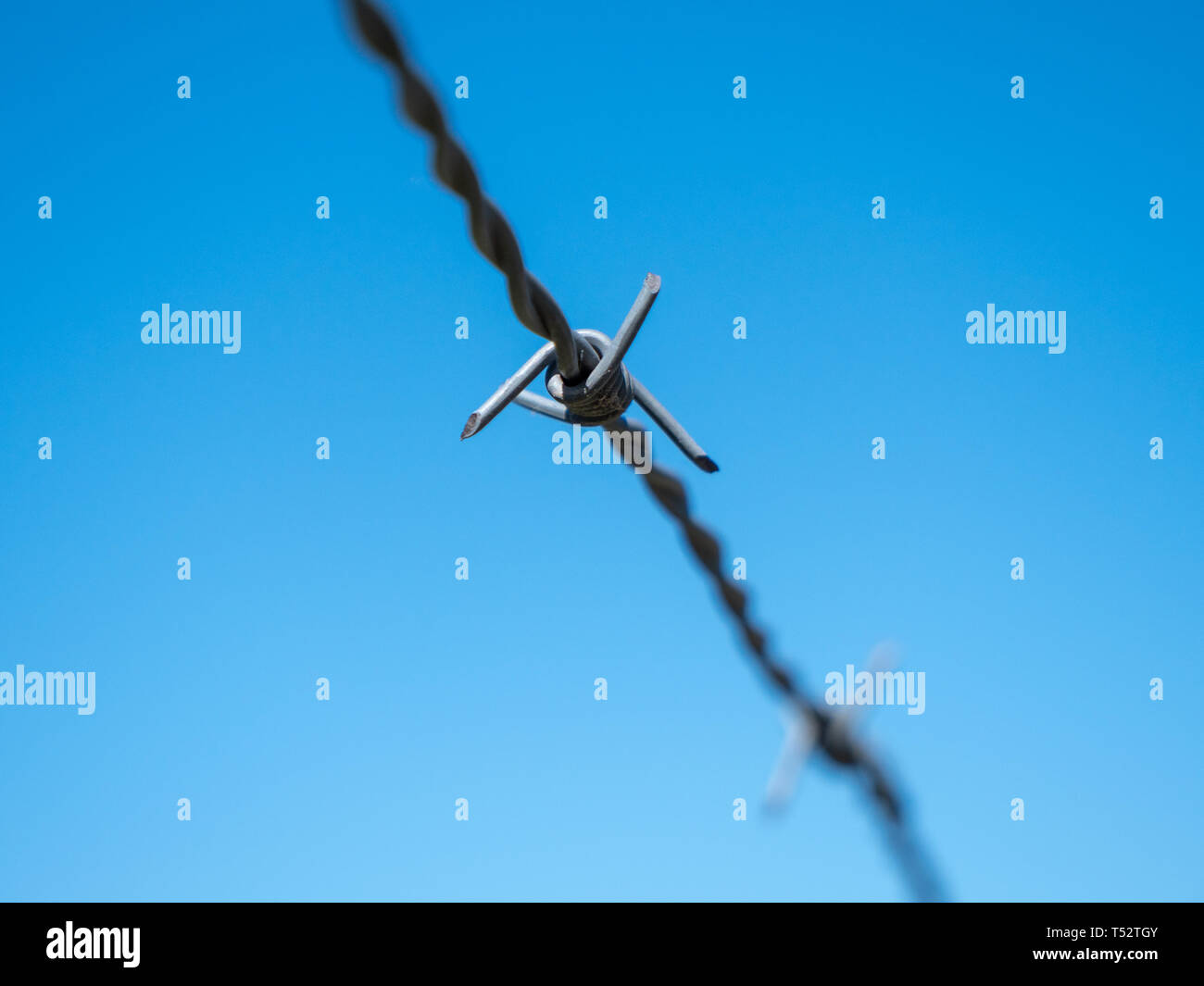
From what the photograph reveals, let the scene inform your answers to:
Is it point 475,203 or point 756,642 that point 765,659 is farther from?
point 475,203

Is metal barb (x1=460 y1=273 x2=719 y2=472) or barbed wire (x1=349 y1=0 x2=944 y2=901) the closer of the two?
barbed wire (x1=349 y1=0 x2=944 y2=901)

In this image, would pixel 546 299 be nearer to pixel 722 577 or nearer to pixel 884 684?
pixel 722 577

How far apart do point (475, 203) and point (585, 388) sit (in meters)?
0.51

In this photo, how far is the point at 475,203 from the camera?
186 centimetres

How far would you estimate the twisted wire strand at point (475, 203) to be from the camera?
4.98 ft

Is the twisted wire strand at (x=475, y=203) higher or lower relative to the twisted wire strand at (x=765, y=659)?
higher

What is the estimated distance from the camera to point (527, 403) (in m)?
2.35

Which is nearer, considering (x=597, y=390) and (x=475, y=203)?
(x=475, y=203)

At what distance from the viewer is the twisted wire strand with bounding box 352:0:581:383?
4.98ft

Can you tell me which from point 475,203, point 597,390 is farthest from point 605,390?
point 475,203

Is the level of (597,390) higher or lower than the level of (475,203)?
lower

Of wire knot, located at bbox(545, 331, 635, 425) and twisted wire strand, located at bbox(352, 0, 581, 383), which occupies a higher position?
twisted wire strand, located at bbox(352, 0, 581, 383)
